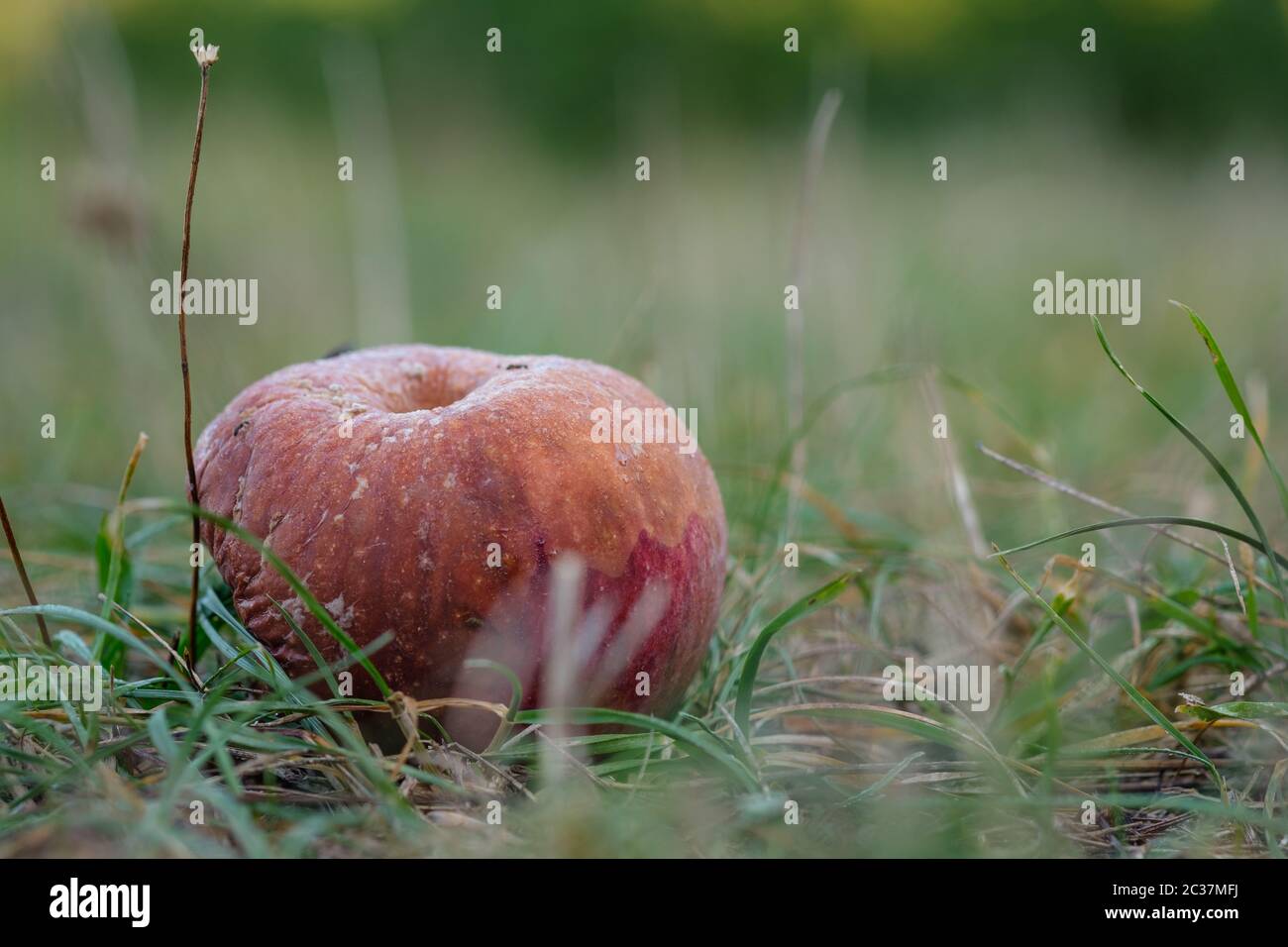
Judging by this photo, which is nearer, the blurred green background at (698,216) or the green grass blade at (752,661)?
the green grass blade at (752,661)

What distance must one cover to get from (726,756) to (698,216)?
533cm

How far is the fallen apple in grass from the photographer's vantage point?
5.17 feet

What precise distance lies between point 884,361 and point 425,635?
2600 mm

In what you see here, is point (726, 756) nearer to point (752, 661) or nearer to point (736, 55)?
point (752, 661)

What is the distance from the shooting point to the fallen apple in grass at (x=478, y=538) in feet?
5.17

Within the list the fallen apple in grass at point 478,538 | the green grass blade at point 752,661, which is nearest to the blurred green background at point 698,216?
the green grass blade at point 752,661

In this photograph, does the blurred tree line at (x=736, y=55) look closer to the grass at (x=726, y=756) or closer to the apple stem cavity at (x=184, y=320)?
the grass at (x=726, y=756)

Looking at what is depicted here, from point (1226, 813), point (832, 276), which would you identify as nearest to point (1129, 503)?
point (832, 276)

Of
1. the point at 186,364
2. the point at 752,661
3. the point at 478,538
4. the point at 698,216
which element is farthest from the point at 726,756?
the point at 698,216

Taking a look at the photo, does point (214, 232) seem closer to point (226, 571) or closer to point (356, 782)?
point (226, 571)

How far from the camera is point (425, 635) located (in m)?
1.59

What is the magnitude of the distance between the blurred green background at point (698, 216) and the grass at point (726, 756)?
655 millimetres

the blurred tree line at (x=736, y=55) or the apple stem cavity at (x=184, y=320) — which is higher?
the blurred tree line at (x=736, y=55)

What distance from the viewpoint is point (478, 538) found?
1.58 m
